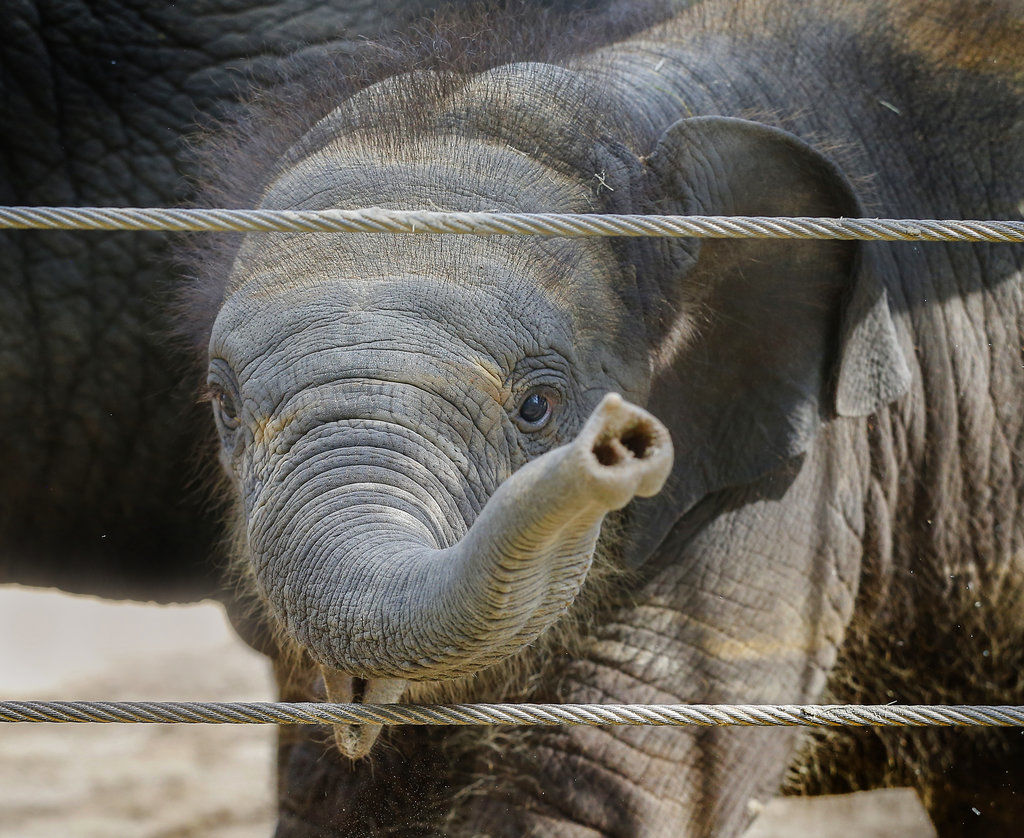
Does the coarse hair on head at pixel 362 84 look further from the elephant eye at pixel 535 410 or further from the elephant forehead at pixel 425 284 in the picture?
the elephant eye at pixel 535 410

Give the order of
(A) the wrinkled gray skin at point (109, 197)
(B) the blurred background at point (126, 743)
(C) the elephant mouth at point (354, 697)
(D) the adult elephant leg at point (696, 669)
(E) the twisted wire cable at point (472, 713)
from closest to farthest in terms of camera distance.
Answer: (E) the twisted wire cable at point (472, 713)
(C) the elephant mouth at point (354, 697)
(D) the adult elephant leg at point (696, 669)
(A) the wrinkled gray skin at point (109, 197)
(B) the blurred background at point (126, 743)

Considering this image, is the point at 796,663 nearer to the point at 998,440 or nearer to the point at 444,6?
the point at 998,440

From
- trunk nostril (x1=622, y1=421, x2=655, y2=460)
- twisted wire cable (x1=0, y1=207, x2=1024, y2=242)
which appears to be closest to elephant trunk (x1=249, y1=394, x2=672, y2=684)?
trunk nostril (x1=622, y1=421, x2=655, y2=460)

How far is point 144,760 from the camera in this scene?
14.1 feet

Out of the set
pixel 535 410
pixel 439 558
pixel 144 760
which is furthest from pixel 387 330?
pixel 144 760

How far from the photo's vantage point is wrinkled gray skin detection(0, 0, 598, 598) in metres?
2.55


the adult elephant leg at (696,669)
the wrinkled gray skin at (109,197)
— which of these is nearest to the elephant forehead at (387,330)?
the adult elephant leg at (696,669)

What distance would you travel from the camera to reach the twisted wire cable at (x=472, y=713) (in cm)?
123

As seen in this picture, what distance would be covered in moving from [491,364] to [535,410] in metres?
0.11

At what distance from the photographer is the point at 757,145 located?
1854 mm

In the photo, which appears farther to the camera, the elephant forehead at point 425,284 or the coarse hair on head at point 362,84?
the coarse hair on head at point 362,84

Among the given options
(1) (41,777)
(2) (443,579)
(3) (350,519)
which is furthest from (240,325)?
(1) (41,777)

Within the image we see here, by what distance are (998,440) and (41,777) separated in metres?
3.13

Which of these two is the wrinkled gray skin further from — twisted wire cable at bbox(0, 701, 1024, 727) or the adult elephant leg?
twisted wire cable at bbox(0, 701, 1024, 727)
